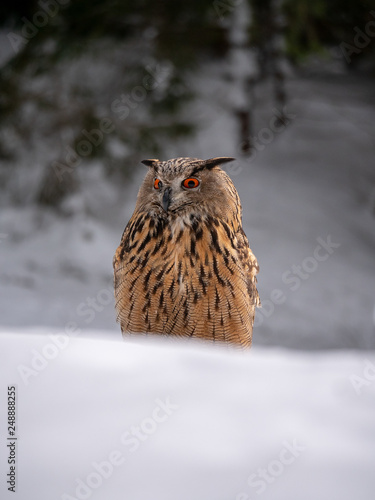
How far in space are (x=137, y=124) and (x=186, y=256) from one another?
3723mm

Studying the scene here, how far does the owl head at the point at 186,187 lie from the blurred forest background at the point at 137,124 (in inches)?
132

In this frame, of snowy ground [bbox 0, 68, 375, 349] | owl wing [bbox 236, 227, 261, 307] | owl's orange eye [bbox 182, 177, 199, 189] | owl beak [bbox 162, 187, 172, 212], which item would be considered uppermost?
owl's orange eye [bbox 182, 177, 199, 189]

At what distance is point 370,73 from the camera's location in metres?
6.10

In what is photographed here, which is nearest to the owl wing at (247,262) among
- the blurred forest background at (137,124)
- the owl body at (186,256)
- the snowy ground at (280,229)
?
the owl body at (186,256)

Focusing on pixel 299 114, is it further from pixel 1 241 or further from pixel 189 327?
pixel 189 327

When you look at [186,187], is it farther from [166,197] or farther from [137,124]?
[137,124]

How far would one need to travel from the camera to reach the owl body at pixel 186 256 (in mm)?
1672

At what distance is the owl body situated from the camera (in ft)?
5.49

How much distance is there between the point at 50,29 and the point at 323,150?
3.64m

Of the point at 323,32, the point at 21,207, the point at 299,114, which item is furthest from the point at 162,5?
the point at 21,207

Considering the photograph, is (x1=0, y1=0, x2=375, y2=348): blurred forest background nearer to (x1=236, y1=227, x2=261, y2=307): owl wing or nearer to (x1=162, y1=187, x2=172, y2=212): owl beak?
(x1=236, y1=227, x2=261, y2=307): owl wing

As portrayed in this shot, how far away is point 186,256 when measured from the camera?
1.72 m

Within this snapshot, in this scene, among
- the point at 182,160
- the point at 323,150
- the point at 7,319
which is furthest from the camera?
the point at 323,150

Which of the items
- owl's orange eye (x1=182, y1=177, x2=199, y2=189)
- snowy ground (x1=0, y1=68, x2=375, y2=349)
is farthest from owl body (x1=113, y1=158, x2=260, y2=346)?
snowy ground (x1=0, y1=68, x2=375, y2=349)
